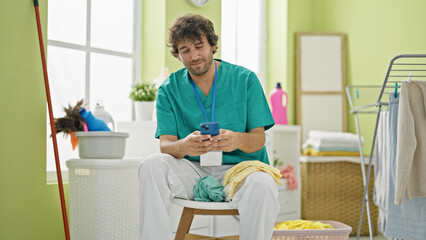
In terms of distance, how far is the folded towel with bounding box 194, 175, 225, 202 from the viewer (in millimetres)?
1725

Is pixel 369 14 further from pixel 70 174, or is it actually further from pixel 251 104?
pixel 70 174

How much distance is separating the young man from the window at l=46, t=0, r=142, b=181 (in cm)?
84

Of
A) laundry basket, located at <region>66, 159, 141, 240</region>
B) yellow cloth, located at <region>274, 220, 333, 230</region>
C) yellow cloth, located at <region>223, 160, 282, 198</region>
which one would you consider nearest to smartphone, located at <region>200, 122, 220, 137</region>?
yellow cloth, located at <region>223, 160, 282, 198</region>

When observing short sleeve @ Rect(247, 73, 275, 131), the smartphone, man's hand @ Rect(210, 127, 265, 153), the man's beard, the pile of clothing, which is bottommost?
the pile of clothing

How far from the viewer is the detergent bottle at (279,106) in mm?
3615

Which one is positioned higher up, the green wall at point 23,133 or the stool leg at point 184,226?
the green wall at point 23,133

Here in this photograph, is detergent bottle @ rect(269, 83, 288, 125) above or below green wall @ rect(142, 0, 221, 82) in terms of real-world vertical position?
below

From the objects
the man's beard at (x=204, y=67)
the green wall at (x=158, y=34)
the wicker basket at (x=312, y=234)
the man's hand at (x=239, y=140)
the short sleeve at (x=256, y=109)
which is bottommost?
the wicker basket at (x=312, y=234)

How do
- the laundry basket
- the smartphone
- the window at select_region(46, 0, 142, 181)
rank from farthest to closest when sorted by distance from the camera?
the window at select_region(46, 0, 142, 181) < the laundry basket < the smartphone

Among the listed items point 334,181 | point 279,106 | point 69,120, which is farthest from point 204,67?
point 334,181

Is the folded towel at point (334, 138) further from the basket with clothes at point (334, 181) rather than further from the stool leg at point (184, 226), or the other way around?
the stool leg at point (184, 226)

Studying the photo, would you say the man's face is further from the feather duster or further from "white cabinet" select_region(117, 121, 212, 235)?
"white cabinet" select_region(117, 121, 212, 235)

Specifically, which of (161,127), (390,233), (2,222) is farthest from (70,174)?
(390,233)

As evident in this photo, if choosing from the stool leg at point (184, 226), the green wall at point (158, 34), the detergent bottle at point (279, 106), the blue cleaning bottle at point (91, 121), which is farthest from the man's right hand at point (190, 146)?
the detergent bottle at point (279, 106)
